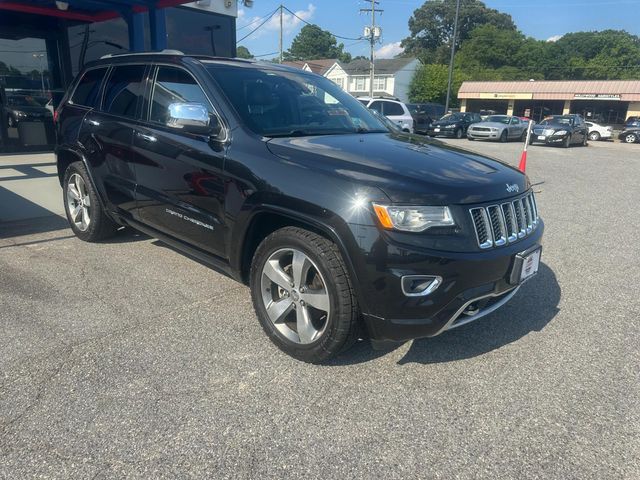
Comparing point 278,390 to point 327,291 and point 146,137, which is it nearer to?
point 327,291

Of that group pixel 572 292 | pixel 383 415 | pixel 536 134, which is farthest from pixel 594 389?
pixel 536 134

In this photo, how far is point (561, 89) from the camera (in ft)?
163

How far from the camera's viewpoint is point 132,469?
2.23m

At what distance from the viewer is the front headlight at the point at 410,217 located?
8.55ft

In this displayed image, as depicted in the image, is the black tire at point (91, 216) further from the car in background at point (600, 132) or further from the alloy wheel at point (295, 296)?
the car in background at point (600, 132)

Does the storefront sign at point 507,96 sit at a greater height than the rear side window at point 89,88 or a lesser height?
greater

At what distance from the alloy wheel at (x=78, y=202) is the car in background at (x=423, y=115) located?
17.6 metres

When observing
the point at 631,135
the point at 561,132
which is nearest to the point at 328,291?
the point at 561,132

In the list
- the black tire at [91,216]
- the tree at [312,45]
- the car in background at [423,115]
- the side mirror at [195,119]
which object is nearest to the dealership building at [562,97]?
the car in background at [423,115]

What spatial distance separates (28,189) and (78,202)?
9.98 feet

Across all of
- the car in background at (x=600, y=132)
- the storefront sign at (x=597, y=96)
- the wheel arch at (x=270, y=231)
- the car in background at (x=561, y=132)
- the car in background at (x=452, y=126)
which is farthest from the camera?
the storefront sign at (x=597, y=96)

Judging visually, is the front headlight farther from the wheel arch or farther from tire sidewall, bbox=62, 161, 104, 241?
tire sidewall, bbox=62, 161, 104, 241

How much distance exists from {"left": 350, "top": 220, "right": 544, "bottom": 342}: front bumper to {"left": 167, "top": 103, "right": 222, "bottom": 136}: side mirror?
153cm

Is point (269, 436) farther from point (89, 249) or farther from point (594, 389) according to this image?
point (89, 249)
